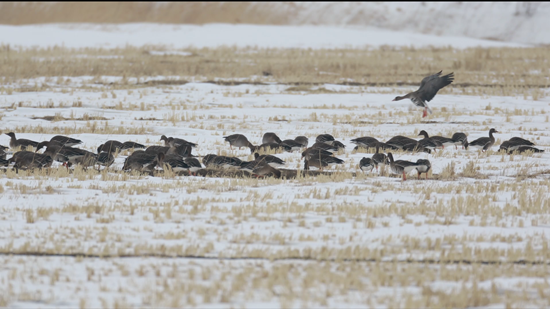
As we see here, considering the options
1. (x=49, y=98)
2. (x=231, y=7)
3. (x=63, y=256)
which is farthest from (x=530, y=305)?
(x=231, y=7)

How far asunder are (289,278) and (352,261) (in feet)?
2.92

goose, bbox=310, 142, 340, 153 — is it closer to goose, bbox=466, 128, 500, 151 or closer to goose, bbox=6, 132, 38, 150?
goose, bbox=466, 128, 500, 151

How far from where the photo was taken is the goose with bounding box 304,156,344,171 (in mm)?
13319

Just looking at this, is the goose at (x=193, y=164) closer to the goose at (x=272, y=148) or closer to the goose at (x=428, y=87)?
the goose at (x=272, y=148)

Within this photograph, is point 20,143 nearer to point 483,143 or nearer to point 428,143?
point 428,143

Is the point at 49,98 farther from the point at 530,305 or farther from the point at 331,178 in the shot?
the point at 530,305

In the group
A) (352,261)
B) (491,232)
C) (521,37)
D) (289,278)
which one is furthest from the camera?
(521,37)

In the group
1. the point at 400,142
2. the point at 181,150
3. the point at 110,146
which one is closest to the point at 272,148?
the point at 181,150

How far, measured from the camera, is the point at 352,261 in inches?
287

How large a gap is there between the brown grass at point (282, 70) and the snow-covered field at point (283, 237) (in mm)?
12639

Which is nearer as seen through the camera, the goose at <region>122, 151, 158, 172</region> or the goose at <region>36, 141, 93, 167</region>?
the goose at <region>122, 151, 158, 172</region>

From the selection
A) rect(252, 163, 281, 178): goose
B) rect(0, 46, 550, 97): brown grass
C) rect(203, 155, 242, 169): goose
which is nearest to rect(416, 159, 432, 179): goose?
rect(252, 163, 281, 178): goose

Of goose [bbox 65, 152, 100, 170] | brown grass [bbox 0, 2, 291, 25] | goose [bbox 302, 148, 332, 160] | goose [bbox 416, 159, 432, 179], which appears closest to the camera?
goose [bbox 416, 159, 432, 179]

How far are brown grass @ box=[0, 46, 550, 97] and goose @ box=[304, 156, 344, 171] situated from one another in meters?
14.2
